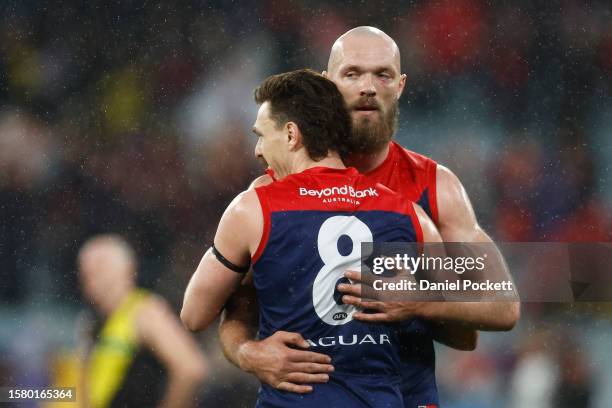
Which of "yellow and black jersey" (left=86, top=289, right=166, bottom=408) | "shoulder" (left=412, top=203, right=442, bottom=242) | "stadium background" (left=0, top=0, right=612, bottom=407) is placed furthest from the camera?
"stadium background" (left=0, top=0, right=612, bottom=407)

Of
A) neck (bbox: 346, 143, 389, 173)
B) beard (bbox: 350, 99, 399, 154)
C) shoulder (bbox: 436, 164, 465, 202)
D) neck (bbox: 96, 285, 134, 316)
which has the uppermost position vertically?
neck (bbox: 96, 285, 134, 316)

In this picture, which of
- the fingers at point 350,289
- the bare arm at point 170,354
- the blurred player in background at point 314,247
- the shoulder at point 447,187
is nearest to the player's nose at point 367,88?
the shoulder at point 447,187

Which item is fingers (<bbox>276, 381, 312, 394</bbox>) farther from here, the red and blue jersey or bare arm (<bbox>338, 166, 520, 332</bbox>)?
the red and blue jersey

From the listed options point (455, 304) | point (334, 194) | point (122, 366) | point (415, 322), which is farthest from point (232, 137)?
point (334, 194)

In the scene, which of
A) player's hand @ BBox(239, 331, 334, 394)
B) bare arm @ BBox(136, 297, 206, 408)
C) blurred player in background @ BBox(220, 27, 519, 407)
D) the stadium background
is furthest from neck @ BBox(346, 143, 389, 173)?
the stadium background

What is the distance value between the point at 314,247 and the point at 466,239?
34.0 inches

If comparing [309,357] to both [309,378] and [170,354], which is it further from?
[170,354]

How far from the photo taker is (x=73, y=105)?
714 centimetres

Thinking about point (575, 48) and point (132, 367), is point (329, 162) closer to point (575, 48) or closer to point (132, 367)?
point (132, 367)

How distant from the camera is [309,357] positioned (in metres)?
2.28

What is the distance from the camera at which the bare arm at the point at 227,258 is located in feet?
7.44

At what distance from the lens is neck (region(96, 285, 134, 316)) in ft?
17.9

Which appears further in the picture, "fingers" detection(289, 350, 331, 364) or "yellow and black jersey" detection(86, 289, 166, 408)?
"yellow and black jersey" detection(86, 289, 166, 408)

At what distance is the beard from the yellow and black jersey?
1.88 metres
